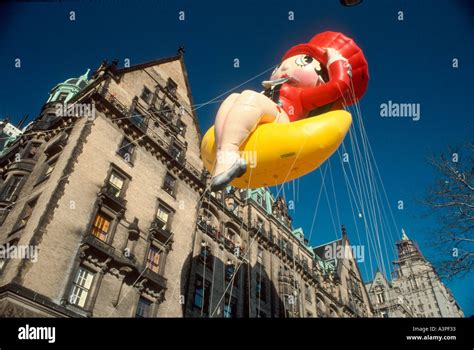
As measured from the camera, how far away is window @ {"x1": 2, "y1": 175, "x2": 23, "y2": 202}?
734 inches

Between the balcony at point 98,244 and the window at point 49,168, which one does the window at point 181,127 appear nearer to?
the window at point 49,168

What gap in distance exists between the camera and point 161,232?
1850 cm

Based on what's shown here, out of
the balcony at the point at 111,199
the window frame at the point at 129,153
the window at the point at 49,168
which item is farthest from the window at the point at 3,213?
the window frame at the point at 129,153

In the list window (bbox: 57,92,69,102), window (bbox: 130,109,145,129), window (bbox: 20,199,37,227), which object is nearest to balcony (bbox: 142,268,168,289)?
window (bbox: 20,199,37,227)

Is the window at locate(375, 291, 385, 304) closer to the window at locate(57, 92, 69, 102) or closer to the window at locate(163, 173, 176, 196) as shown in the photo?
the window at locate(163, 173, 176, 196)

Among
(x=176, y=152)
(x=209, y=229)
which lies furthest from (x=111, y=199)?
(x=209, y=229)

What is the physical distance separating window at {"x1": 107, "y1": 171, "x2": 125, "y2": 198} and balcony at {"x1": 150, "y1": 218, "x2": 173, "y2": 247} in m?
2.43

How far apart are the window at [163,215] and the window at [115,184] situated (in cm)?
251

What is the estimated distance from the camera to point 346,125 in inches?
288

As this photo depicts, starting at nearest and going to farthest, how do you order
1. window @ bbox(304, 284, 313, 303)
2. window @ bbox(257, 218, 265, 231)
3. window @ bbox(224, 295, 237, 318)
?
window @ bbox(224, 295, 237, 318), window @ bbox(257, 218, 265, 231), window @ bbox(304, 284, 313, 303)

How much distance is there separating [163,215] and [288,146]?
14542mm

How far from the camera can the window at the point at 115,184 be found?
17.6 m

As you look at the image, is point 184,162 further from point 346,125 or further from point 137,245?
point 346,125
